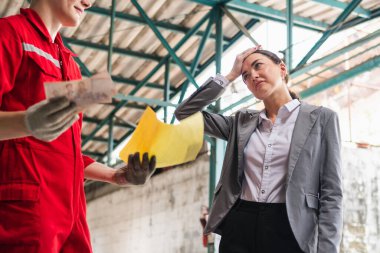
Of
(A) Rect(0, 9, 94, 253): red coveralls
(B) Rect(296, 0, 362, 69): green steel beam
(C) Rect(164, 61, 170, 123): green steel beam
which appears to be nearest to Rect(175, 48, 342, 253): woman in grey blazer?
(A) Rect(0, 9, 94, 253): red coveralls

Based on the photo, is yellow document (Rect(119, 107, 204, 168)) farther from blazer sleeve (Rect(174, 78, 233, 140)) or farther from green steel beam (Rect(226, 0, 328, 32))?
green steel beam (Rect(226, 0, 328, 32))

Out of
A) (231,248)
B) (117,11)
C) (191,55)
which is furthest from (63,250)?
(191,55)

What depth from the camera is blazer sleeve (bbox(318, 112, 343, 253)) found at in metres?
2.35

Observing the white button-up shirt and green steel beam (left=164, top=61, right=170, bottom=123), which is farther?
green steel beam (left=164, top=61, right=170, bottom=123)

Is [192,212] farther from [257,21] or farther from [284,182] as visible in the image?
[284,182]

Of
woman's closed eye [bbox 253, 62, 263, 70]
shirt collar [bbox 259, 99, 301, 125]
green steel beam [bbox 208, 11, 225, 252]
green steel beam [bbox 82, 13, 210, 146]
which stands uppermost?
green steel beam [bbox 82, 13, 210, 146]

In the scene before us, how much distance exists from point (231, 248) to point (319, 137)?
2.19ft

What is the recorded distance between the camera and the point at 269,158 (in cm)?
258

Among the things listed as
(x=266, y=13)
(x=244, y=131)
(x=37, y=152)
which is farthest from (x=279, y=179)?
(x=266, y=13)

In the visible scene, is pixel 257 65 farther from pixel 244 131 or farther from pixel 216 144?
pixel 216 144

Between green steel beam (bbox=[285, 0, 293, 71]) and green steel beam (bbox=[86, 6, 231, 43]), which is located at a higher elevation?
green steel beam (bbox=[86, 6, 231, 43])

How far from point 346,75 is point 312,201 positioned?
4090 mm

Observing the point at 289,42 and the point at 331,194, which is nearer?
the point at 331,194

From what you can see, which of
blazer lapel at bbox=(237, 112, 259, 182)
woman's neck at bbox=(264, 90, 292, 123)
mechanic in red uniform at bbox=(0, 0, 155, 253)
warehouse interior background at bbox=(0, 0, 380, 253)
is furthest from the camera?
warehouse interior background at bbox=(0, 0, 380, 253)
